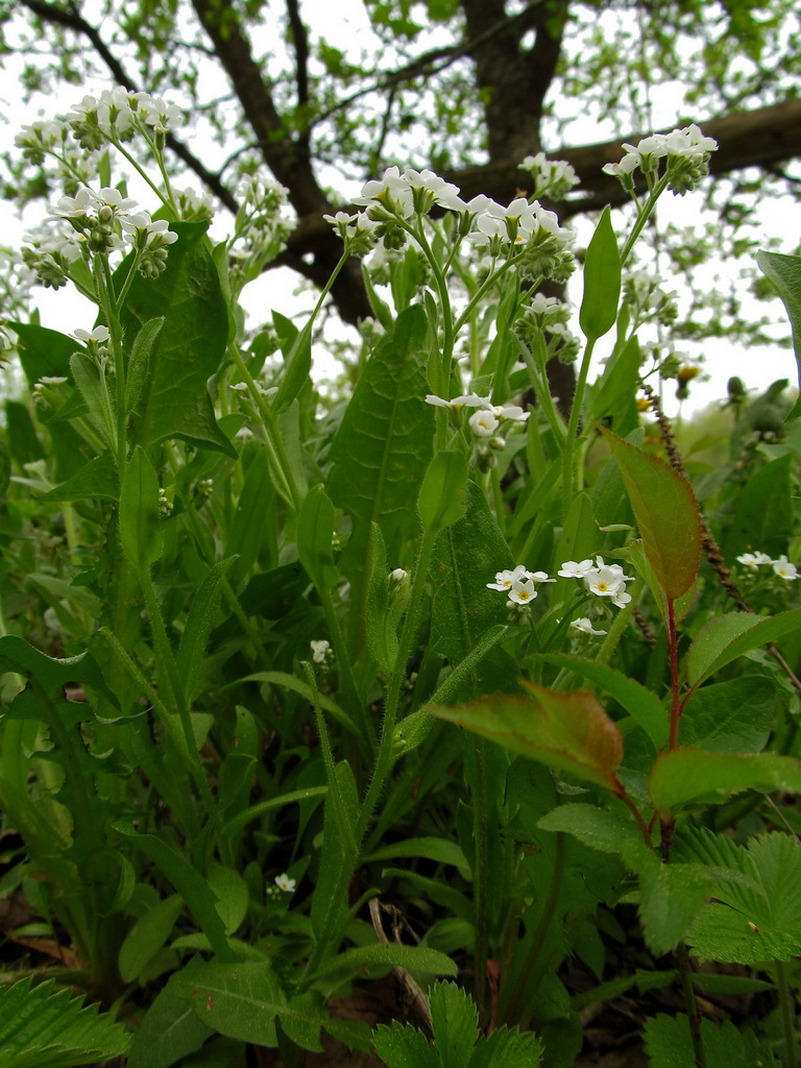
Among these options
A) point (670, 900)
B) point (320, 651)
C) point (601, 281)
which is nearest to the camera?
point (670, 900)

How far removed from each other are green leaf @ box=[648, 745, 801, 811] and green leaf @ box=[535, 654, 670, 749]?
0.21 feet

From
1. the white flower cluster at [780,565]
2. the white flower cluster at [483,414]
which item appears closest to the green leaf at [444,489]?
the white flower cluster at [483,414]

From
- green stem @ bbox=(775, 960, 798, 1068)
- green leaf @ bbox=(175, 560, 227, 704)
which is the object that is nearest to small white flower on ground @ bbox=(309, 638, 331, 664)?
green leaf @ bbox=(175, 560, 227, 704)

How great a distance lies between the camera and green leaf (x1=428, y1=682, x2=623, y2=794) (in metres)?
0.54

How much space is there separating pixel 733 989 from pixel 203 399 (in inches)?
40.3

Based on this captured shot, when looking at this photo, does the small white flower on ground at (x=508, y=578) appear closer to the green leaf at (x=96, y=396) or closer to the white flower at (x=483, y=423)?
the white flower at (x=483, y=423)

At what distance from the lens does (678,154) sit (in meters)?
0.94

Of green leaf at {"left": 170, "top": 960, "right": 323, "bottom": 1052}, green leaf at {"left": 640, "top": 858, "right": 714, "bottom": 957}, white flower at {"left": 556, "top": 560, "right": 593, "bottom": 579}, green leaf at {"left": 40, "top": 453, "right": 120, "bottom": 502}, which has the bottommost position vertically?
green leaf at {"left": 170, "top": 960, "right": 323, "bottom": 1052}

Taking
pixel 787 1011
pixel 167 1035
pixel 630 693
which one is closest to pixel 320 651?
pixel 167 1035

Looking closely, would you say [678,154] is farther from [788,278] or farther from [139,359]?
[139,359]

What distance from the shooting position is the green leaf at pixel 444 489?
0.74 meters

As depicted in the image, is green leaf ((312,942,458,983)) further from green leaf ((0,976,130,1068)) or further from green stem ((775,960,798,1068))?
green stem ((775,960,798,1068))

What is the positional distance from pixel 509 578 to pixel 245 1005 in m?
0.54

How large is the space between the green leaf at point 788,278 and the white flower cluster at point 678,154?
0.14 m
